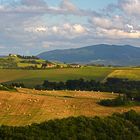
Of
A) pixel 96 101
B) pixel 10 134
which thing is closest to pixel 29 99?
pixel 96 101

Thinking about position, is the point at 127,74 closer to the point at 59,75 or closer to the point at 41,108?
the point at 59,75

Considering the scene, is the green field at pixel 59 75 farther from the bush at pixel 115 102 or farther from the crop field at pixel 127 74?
the bush at pixel 115 102

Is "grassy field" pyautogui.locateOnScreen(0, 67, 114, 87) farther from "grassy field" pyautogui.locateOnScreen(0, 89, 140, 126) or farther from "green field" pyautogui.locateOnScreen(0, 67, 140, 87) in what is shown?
"grassy field" pyautogui.locateOnScreen(0, 89, 140, 126)

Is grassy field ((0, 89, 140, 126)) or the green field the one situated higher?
grassy field ((0, 89, 140, 126))

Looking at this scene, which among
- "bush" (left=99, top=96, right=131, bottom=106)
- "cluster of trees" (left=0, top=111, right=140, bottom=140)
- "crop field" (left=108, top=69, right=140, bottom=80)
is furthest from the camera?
"crop field" (left=108, top=69, right=140, bottom=80)

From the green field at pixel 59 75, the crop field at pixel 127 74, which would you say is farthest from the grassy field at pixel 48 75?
the crop field at pixel 127 74

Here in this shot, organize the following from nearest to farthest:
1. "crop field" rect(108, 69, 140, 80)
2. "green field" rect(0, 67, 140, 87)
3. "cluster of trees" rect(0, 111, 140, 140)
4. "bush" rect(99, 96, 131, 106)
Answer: "cluster of trees" rect(0, 111, 140, 140), "bush" rect(99, 96, 131, 106), "green field" rect(0, 67, 140, 87), "crop field" rect(108, 69, 140, 80)

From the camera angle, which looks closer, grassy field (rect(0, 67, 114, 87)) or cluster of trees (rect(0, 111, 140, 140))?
cluster of trees (rect(0, 111, 140, 140))

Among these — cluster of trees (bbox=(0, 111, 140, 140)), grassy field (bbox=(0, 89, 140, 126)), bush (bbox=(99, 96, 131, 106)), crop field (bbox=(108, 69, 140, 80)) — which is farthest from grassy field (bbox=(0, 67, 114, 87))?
cluster of trees (bbox=(0, 111, 140, 140))

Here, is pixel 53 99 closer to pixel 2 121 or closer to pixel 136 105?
pixel 136 105
